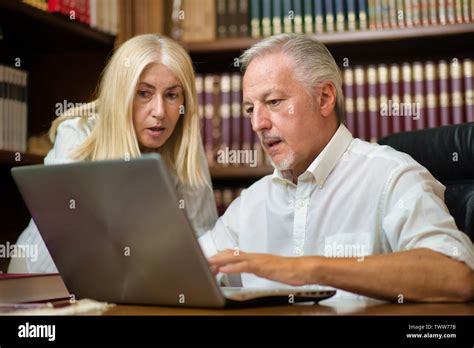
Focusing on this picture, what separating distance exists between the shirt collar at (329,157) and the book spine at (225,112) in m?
0.86

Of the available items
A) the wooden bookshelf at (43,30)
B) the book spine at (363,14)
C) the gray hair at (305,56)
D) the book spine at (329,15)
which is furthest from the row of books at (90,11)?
the gray hair at (305,56)

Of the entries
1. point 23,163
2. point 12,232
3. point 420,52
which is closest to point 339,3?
point 420,52

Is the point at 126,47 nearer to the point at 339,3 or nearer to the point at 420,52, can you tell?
the point at 339,3

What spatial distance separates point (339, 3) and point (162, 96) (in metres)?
0.75

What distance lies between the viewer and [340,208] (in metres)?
1.39

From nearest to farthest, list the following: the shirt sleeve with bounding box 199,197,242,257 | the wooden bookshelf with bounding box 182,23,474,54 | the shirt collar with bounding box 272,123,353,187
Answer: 1. the shirt collar with bounding box 272,123,353,187
2. the shirt sleeve with bounding box 199,197,242,257
3. the wooden bookshelf with bounding box 182,23,474,54

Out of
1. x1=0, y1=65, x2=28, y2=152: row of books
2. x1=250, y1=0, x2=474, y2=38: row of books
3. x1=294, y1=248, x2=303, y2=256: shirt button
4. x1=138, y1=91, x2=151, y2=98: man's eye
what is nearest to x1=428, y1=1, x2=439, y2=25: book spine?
x1=250, y1=0, x2=474, y2=38: row of books

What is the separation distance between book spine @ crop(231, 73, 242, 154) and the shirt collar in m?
0.86

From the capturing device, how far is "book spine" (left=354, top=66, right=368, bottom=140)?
221 centimetres

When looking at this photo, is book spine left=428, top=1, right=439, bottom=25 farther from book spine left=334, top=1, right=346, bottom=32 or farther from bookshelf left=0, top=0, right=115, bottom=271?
bookshelf left=0, top=0, right=115, bottom=271

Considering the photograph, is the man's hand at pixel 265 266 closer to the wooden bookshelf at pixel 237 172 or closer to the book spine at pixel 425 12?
the wooden bookshelf at pixel 237 172

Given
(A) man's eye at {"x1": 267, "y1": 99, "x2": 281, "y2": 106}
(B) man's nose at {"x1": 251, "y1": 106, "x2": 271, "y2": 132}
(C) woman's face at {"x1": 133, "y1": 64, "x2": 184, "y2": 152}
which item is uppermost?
(C) woman's face at {"x1": 133, "y1": 64, "x2": 184, "y2": 152}
